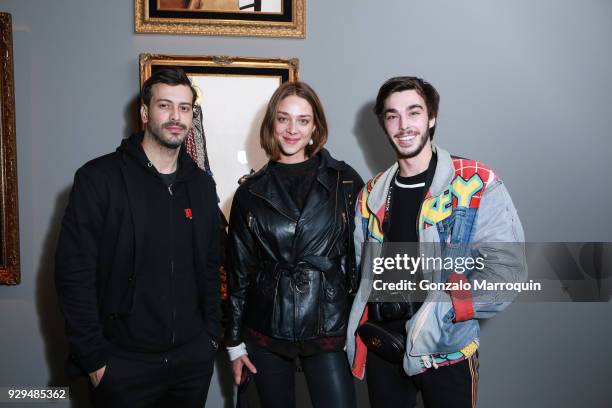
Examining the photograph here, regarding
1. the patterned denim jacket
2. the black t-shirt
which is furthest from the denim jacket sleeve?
the black t-shirt

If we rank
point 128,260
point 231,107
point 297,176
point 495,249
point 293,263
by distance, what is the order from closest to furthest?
1. point 495,249
2. point 128,260
3. point 293,263
4. point 297,176
5. point 231,107

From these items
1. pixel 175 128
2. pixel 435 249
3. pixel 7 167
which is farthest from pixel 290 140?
pixel 7 167

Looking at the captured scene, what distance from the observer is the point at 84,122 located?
2.57 meters

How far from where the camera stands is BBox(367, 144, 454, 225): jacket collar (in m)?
1.81

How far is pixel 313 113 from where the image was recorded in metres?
2.12

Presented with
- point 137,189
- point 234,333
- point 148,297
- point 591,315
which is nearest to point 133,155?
point 137,189

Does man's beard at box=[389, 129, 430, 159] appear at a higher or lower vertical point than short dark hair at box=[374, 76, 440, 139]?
lower

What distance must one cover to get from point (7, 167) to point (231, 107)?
1171mm

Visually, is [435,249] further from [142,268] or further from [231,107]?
[231,107]

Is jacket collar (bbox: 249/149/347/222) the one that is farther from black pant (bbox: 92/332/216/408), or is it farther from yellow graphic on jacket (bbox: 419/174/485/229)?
black pant (bbox: 92/332/216/408)

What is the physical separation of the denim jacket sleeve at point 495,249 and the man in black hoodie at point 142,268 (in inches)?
42.6

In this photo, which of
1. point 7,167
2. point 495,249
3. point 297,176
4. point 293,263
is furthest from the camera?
point 7,167

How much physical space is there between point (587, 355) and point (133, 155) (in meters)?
2.72

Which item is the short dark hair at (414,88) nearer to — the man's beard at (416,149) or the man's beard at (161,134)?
the man's beard at (416,149)
